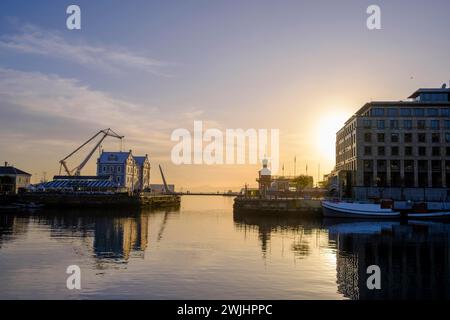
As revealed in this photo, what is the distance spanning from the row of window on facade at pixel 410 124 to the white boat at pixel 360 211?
39.3 metres

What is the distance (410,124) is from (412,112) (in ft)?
12.7

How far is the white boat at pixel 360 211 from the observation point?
106 meters

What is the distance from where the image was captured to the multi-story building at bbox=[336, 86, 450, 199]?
136 metres

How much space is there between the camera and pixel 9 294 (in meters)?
29.4

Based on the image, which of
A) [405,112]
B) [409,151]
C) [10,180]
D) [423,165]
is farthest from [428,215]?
[10,180]

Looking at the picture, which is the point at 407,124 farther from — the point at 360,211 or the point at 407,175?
the point at 360,211

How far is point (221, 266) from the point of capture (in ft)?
132

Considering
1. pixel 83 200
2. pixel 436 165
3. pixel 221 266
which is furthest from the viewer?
pixel 83 200

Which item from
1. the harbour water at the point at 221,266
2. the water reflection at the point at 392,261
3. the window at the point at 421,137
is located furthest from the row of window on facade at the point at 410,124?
the harbour water at the point at 221,266

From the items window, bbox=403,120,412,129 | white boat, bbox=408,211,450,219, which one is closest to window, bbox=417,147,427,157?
window, bbox=403,120,412,129

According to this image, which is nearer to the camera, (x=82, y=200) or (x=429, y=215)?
(x=429, y=215)

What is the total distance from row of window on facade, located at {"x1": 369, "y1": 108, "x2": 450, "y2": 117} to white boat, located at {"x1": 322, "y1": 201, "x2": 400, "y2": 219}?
42.4 m
